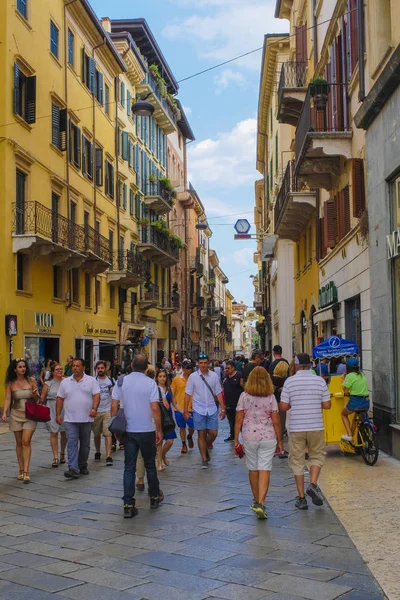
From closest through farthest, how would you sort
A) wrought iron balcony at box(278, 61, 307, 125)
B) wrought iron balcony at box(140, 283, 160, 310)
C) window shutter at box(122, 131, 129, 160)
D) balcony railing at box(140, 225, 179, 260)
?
wrought iron balcony at box(278, 61, 307, 125) < window shutter at box(122, 131, 129, 160) < wrought iron balcony at box(140, 283, 160, 310) < balcony railing at box(140, 225, 179, 260)

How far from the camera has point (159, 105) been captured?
4647cm

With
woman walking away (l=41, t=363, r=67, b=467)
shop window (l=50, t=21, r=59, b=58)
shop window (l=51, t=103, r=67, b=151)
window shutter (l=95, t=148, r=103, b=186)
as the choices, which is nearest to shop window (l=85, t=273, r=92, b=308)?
window shutter (l=95, t=148, r=103, b=186)

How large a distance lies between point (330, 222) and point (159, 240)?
29.3m

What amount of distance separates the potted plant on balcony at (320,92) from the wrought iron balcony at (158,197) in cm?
2848

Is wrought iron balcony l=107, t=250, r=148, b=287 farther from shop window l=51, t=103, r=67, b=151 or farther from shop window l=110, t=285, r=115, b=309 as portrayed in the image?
shop window l=51, t=103, r=67, b=151

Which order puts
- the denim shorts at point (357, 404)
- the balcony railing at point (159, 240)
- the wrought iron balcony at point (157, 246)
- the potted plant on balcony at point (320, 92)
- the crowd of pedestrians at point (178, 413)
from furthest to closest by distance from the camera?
the balcony railing at point (159, 240) → the wrought iron balcony at point (157, 246) → the potted plant on balcony at point (320, 92) → the denim shorts at point (357, 404) → the crowd of pedestrians at point (178, 413)

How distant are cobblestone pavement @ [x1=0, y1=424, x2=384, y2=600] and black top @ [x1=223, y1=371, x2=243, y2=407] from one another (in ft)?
16.4

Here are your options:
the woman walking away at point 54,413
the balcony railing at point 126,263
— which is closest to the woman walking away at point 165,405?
the woman walking away at point 54,413

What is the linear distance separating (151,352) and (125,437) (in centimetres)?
3822

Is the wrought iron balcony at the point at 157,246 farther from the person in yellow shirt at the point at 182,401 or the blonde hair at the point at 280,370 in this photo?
the person in yellow shirt at the point at 182,401

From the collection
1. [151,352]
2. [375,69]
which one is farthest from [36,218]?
[151,352]

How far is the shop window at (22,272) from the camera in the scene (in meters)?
24.4

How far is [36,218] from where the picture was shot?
24.1 meters

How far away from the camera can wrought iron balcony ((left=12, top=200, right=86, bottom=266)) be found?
2347 centimetres
